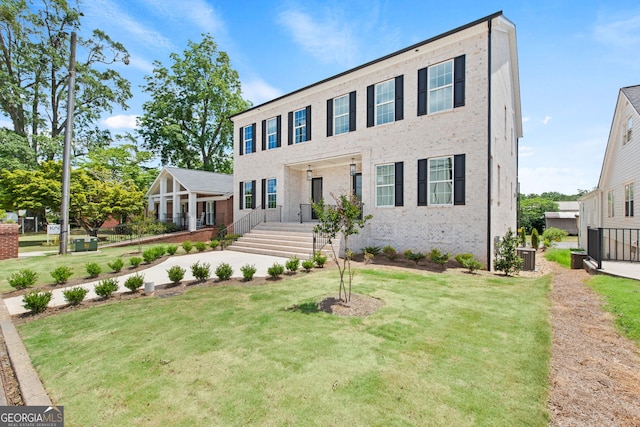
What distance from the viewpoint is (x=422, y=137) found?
11.5 m

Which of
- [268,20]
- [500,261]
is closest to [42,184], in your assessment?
[268,20]

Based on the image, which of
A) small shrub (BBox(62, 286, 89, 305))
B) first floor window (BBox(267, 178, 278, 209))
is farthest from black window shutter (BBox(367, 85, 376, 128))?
small shrub (BBox(62, 286, 89, 305))

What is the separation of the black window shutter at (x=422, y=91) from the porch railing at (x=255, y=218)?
31.5 feet

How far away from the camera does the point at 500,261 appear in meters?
9.45

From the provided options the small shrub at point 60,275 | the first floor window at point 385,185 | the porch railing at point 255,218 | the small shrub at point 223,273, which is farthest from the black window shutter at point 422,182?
the small shrub at point 60,275

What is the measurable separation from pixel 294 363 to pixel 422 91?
11.5 meters

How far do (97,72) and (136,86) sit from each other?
3.64m

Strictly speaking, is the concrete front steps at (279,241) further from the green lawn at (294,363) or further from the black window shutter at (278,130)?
the green lawn at (294,363)

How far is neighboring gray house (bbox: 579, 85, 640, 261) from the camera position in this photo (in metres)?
12.0

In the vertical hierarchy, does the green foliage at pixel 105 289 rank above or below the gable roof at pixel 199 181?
below

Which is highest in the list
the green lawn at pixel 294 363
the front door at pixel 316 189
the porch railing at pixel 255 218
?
the front door at pixel 316 189

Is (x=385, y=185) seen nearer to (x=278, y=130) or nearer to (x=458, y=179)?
(x=458, y=179)

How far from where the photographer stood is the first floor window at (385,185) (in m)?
12.5

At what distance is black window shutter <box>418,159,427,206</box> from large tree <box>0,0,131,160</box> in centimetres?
3188
